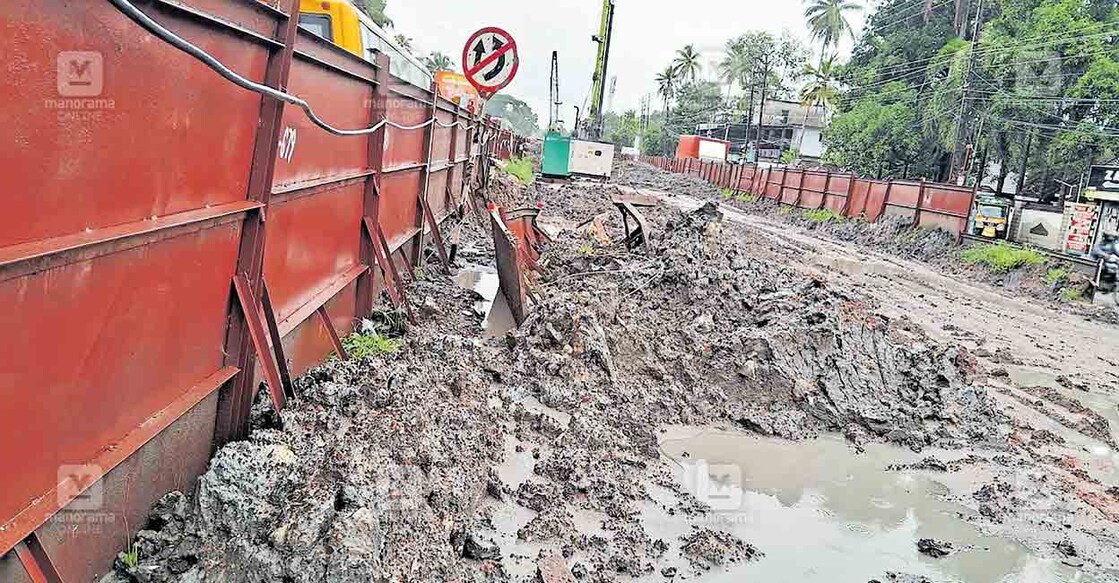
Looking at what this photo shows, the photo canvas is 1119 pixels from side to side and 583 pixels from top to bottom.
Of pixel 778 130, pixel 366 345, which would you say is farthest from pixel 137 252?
pixel 778 130

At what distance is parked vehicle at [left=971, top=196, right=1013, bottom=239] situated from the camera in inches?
637

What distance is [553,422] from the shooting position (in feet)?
15.8

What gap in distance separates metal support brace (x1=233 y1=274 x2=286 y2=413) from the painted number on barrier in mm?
669

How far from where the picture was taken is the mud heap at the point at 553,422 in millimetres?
2803

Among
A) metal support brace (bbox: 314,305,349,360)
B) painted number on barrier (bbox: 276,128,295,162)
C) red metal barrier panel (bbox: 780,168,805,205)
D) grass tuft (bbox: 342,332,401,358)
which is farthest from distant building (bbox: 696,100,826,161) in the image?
painted number on barrier (bbox: 276,128,295,162)

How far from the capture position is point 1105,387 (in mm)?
7742

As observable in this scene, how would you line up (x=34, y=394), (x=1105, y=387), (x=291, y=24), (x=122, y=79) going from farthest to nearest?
(x=1105, y=387) < (x=291, y=24) < (x=122, y=79) < (x=34, y=394)

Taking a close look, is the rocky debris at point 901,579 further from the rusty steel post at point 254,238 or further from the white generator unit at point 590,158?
the white generator unit at point 590,158

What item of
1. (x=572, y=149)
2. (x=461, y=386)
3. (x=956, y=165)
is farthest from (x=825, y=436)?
(x=956, y=165)

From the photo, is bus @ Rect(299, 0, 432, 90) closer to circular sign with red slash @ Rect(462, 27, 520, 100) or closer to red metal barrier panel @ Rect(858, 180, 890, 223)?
circular sign with red slash @ Rect(462, 27, 520, 100)

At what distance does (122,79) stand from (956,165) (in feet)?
96.2

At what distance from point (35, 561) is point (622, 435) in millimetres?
3441

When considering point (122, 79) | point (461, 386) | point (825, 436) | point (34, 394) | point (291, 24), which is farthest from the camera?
point (825, 436)

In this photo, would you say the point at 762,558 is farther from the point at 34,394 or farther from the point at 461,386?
the point at 34,394
